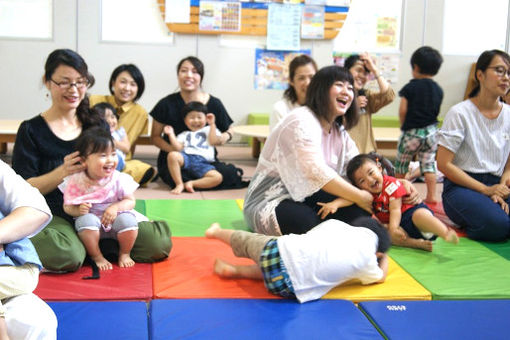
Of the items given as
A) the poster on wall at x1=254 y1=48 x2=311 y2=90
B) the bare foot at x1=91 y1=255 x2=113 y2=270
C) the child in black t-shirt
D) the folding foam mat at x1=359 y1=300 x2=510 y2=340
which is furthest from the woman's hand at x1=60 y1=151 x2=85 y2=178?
the poster on wall at x1=254 y1=48 x2=311 y2=90

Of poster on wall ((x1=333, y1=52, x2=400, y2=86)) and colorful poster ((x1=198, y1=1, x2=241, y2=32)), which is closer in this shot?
colorful poster ((x1=198, y1=1, x2=241, y2=32))

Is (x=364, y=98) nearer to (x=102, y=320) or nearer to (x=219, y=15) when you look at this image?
(x=102, y=320)

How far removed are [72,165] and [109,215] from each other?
0.29 m

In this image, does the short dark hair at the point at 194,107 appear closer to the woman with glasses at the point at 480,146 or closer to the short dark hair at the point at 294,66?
the short dark hair at the point at 294,66

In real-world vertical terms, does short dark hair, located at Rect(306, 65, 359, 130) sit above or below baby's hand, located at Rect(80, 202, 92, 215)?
above

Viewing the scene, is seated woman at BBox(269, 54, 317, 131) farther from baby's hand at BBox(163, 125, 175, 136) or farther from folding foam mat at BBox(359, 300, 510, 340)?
folding foam mat at BBox(359, 300, 510, 340)

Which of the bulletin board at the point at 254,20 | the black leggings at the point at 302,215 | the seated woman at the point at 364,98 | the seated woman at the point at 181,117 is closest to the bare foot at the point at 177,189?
the seated woman at the point at 181,117

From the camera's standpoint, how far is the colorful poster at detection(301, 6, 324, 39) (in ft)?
A: 25.7

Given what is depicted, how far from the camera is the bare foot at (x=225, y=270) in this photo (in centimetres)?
284

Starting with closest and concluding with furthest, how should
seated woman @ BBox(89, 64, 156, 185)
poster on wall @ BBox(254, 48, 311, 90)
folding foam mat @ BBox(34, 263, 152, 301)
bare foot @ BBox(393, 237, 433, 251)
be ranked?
folding foam mat @ BBox(34, 263, 152, 301) → bare foot @ BBox(393, 237, 433, 251) → seated woman @ BBox(89, 64, 156, 185) → poster on wall @ BBox(254, 48, 311, 90)

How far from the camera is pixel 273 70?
7914mm

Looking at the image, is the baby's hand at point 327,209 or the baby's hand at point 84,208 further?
the baby's hand at point 327,209

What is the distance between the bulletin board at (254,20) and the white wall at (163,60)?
120mm

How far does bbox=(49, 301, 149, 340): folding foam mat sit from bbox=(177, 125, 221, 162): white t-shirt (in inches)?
110
